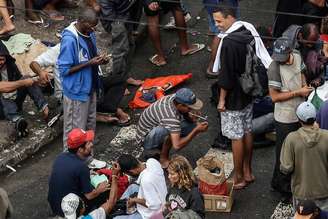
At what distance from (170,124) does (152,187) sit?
1.36 meters

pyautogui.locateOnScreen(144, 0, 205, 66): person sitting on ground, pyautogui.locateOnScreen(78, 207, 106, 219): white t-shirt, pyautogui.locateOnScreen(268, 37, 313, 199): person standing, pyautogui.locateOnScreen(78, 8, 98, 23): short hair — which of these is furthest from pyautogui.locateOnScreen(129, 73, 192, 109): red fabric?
pyautogui.locateOnScreen(78, 207, 106, 219): white t-shirt

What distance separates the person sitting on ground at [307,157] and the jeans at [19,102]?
12.4 feet

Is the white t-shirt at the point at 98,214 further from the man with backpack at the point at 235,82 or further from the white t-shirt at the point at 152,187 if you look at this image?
the man with backpack at the point at 235,82

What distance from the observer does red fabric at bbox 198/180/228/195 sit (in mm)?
8664

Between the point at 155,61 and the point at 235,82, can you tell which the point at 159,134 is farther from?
the point at 155,61

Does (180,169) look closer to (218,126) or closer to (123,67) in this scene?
(218,126)

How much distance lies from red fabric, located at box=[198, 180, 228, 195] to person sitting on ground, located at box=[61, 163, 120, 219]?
3.01 feet

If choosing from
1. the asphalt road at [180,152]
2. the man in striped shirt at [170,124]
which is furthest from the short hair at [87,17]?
the asphalt road at [180,152]

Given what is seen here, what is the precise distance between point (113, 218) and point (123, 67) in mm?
3319

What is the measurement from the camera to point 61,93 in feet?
34.0

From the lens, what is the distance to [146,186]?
783 cm

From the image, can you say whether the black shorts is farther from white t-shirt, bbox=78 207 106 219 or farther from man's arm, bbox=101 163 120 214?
white t-shirt, bbox=78 207 106 219

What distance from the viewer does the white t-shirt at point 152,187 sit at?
7828 mm

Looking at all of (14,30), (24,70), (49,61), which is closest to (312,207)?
(49,61)
